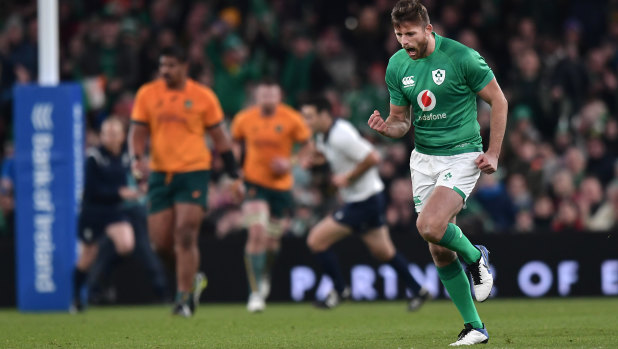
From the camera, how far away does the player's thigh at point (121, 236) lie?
12945 mm

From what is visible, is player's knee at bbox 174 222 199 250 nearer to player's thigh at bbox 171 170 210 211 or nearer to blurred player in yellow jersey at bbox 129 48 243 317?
blurred player in yellow jersey at bbox 129 48 243 317

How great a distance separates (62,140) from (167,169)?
217 cm

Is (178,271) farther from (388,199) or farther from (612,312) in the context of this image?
(388,199)

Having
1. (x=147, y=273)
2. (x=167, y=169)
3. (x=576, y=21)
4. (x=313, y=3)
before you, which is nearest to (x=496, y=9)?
(x=576, y=21)

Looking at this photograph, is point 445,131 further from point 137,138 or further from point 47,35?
point 47,35

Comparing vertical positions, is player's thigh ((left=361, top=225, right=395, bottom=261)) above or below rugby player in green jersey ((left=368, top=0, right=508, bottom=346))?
below

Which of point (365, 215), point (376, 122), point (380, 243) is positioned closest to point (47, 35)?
point (365, 215)

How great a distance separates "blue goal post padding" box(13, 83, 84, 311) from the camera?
12.4 m

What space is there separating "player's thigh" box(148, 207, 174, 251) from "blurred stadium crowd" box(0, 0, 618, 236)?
4.35 meters

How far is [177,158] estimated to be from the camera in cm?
1074

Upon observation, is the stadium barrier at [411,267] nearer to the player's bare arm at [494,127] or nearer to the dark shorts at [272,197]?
the dark shorts at [272,197]

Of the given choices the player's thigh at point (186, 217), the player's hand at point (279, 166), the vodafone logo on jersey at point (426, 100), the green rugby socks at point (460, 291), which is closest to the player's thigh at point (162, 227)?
the player's thigh at point (186, 217)

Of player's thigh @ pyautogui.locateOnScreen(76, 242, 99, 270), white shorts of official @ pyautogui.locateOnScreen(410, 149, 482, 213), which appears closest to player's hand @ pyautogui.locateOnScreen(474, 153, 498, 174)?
white shorts of official @ pyautogui.locateOnScreen(410, 149, 482, 213)

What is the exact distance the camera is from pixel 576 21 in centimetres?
1780
